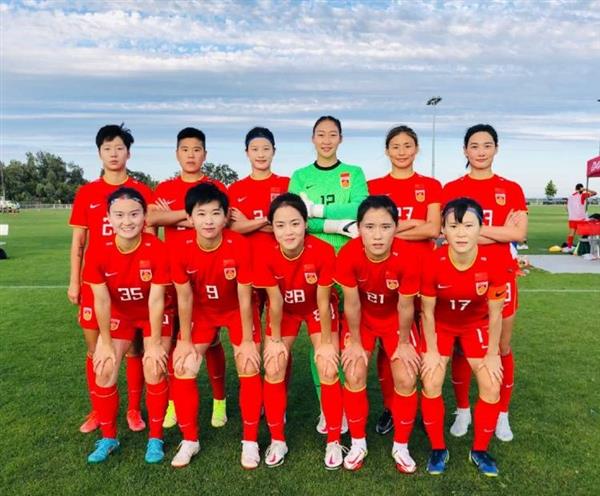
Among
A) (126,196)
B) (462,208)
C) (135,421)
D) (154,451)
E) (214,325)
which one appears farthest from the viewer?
(135,421)

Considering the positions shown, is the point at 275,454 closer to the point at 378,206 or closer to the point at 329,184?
the point at 378,206

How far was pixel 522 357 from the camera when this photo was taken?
217 inches

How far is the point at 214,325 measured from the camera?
3.61 metres

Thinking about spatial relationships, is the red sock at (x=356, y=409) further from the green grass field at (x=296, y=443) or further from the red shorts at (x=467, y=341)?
the red shorts at (x=467, y=341)

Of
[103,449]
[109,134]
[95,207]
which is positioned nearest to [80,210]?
[95,207]

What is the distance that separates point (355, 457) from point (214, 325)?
134 centimetres

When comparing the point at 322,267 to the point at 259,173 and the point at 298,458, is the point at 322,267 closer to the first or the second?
the point at 259,173

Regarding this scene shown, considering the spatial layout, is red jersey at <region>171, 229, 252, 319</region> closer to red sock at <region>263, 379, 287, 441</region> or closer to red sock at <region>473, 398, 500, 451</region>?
red sock at <region>263, 379, 287, 441</region>

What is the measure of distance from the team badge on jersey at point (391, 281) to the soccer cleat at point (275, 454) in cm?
134

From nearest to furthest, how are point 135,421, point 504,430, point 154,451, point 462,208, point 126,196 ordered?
1. point 462,208
2. point 126,196
3. point 154,451
4. point 504,430
5. point 135,421

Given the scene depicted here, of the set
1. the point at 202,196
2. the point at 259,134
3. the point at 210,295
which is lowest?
the point at 210,295

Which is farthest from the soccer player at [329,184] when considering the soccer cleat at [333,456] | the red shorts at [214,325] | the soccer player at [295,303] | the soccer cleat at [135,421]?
the soccer cleat at [135,421]

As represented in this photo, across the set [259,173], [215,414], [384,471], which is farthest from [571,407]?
[259,173]

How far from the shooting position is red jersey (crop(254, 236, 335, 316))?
3374mm
